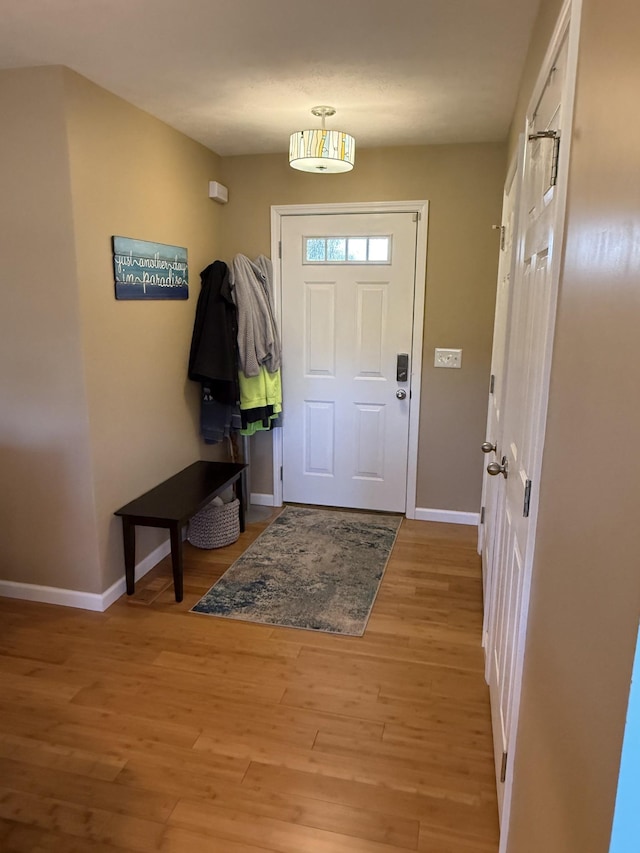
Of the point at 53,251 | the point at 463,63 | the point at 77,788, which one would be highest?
the point at 463,63

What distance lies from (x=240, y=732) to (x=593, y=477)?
1756 millimetres

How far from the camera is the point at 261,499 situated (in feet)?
14.0

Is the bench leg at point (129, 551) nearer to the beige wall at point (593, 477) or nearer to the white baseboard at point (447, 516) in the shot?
the white baseboard at point (447, 516)

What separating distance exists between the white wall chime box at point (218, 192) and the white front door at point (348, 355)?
1.33 feet

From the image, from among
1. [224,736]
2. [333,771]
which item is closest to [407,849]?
[333,771]

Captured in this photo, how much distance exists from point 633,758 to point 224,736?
69.8 inches

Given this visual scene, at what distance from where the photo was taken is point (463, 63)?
234 centimetres

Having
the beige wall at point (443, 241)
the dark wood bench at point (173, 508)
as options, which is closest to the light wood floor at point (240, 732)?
the dark wood bench at point (173, 508)

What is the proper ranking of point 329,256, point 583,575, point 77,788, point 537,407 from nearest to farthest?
point 583,575, point 537,407, point 77,788, point 329,256

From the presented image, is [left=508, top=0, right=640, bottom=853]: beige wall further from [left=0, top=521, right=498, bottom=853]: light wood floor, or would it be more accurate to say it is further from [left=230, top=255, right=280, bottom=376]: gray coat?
[left=230, top=255, right=280, bottom=376]: gray coat

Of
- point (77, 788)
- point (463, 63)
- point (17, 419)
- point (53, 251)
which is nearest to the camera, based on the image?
point (77, 788)

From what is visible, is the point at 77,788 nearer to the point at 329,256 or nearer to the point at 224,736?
the point at 224,736

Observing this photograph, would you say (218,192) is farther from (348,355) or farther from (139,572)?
(139,572)

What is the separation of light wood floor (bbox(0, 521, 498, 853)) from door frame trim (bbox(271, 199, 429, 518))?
1138 millimetres
